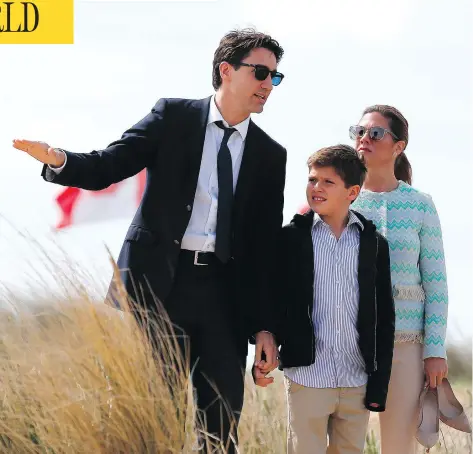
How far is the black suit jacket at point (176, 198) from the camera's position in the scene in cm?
409

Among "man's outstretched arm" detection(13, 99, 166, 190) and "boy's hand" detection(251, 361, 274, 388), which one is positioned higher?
"man's outstretched arm" detection(13, 99, 166, 190)

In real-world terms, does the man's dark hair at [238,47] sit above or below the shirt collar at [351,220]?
above

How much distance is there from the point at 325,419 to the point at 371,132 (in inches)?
48.2

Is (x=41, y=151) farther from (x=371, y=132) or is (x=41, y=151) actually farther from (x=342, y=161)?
(x=371, y=132)

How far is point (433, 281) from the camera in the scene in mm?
4418

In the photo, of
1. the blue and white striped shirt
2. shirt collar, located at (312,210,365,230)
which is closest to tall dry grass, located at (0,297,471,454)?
the blue and white striped shirt

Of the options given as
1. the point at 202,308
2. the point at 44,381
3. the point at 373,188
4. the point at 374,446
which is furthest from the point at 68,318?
the point at 374,446

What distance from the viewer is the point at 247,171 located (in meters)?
4.23

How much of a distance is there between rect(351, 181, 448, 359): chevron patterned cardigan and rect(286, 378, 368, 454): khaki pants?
40 centimetres

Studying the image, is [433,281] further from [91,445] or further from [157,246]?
[91,445]

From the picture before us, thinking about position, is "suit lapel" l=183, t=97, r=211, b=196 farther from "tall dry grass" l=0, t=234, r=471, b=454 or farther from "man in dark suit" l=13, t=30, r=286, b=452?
"tall dry grass" l=0, t=234, r=471, b=454

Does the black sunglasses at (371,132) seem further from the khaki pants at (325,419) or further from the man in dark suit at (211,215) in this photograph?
the khaki pants at (325,419)

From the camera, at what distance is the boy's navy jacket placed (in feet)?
13.5

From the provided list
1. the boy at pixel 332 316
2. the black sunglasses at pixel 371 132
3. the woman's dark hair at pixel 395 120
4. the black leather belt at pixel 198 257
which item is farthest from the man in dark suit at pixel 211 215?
the woman's dark hair at pixel 395 120
